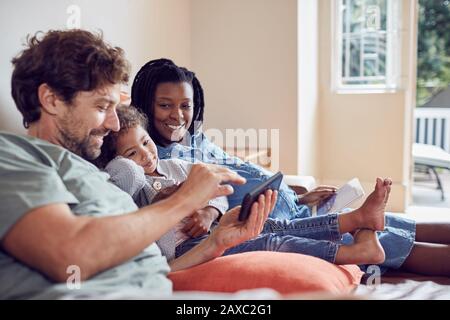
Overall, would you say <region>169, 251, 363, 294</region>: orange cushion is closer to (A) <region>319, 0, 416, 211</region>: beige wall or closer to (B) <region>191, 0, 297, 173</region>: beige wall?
(B) <region>191, 0, 297, 173</region>: beige wall

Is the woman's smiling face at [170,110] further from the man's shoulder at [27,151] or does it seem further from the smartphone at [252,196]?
the man's shoulder at [27,151]

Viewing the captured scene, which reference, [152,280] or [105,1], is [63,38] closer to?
[152,280]

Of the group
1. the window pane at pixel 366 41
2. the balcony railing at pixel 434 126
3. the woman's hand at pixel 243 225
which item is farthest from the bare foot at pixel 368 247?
the balcony railing at pixel 434 126

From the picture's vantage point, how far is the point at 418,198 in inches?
159

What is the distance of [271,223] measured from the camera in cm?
153

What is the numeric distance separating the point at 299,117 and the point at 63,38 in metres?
2.16

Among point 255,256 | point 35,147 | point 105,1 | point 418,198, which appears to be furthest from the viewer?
point 418,198

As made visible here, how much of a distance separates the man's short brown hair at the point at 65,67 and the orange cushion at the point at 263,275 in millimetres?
446

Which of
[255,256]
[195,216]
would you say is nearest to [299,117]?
[195,216]

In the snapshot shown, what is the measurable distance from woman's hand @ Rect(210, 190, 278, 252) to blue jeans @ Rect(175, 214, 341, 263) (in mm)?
166

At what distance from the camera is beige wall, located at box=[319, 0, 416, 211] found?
3463 mm

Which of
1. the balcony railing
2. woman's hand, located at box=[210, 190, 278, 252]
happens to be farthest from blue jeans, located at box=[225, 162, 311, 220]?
the balcony railing

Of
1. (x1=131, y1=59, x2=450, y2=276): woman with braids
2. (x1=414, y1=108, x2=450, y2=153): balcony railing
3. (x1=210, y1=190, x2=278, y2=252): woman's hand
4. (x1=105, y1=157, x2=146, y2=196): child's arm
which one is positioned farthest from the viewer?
(x1=414, y1=108, x2=450, y2=153): balcony railing

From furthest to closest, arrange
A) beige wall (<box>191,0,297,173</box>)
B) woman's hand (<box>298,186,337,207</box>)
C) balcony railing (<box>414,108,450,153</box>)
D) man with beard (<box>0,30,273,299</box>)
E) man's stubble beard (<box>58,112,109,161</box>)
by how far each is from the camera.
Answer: balcony railing (<box>414,108,450,153</box>)
beige wall (<box>191,0,297,173</box>)
woman's hand (<box>298,186,337,207</box>)
man's stubble beard (<box>58,112,109,161</box>)
man with beard (<box>0,30,273,299</box>)
